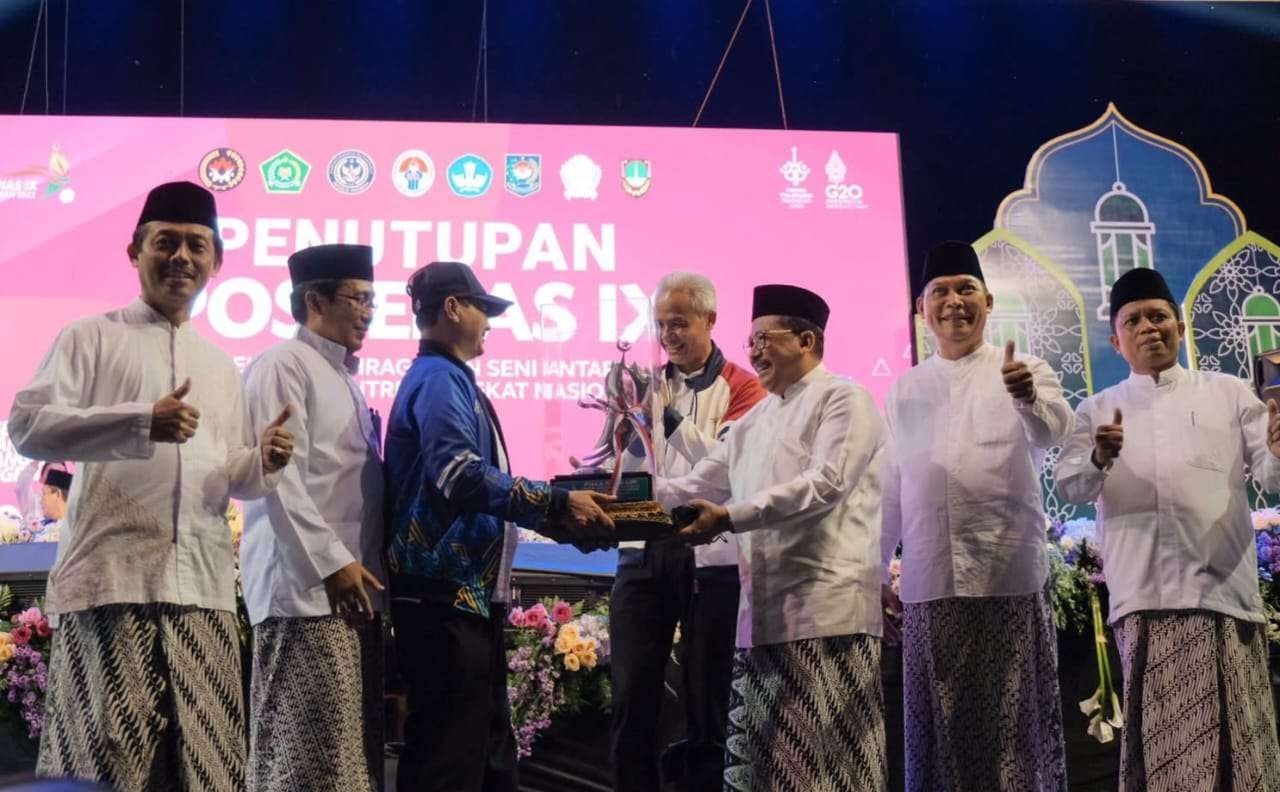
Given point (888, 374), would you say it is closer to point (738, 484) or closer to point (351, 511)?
point (738, 484)

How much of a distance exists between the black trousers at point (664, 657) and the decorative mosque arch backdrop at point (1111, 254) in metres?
3.79

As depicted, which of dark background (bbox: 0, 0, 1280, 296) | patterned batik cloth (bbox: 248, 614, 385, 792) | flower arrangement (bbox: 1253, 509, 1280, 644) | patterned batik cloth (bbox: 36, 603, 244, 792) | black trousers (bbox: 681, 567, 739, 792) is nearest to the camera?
patterned batik cloth (bbox: 36, 603, 244, 792)

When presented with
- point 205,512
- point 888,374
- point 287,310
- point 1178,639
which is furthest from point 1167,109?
point 205,512

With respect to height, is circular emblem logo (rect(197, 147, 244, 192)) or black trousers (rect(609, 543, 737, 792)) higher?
circular emblem logo (rect(197, 147, 244, 192))

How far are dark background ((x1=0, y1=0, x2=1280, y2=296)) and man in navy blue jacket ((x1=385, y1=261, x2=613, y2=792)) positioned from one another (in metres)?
3.81

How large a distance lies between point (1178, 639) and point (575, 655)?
1.81 m

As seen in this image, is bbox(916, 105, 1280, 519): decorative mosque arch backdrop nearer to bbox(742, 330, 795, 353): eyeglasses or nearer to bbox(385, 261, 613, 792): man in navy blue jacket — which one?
bbox(742, 330, 795, 353): eyeglasses

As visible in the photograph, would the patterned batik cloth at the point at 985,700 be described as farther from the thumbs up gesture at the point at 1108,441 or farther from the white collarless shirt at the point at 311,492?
the white collarless shirt at the point at 311,492

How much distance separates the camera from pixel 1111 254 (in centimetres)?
663

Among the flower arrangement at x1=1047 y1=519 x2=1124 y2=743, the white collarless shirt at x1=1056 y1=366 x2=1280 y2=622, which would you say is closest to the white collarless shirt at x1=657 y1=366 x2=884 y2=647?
the white collarless shirt at x1=1056 y1=366 x2=1280 y2=622

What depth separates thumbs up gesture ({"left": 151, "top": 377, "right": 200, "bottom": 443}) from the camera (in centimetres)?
240

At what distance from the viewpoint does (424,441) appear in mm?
2764

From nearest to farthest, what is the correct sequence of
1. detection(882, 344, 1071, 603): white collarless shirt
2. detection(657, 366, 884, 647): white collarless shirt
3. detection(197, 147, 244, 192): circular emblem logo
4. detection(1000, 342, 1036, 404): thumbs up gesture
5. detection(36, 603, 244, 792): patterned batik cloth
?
detection(36, 603, 244, 792): patterned batik cloth, detection(657, 366, 884, 647): white collarless shirt, detection(1000, 342, 1036, 404): thumbs up gesture, detection(882, 344, 1071, 603): white collarless shirt, detection(197, 147, 244, 192): circular emblem logo

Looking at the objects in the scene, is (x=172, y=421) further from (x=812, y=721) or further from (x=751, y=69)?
(x=751, y=69)
